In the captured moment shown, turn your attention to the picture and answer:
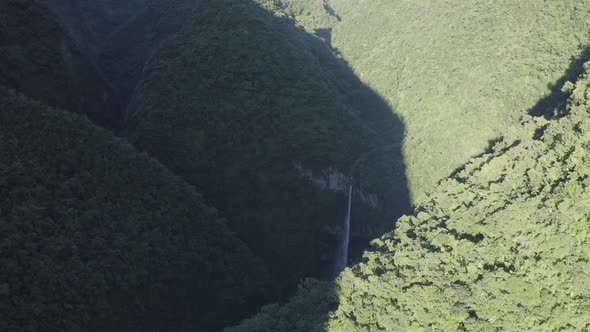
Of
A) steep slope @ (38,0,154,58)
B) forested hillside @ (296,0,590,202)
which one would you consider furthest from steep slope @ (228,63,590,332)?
steep slope @ (38,0,154,58)

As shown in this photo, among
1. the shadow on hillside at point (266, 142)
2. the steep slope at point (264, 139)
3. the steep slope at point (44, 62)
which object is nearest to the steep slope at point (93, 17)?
the steep slope at point (44, 62)

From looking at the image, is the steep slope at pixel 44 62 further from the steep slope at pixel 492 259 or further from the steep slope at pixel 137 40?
the steep slope at pixel 492 259

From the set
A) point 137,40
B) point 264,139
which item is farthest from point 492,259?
point 137,40

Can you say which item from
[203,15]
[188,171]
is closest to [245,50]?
[203,15]

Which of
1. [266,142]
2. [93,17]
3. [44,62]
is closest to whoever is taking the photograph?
[44,62]

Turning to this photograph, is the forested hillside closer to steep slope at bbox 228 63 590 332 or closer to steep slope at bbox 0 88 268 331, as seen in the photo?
steep slope at bbox 228 63 590 332

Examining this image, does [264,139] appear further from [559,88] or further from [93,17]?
[93,17]
